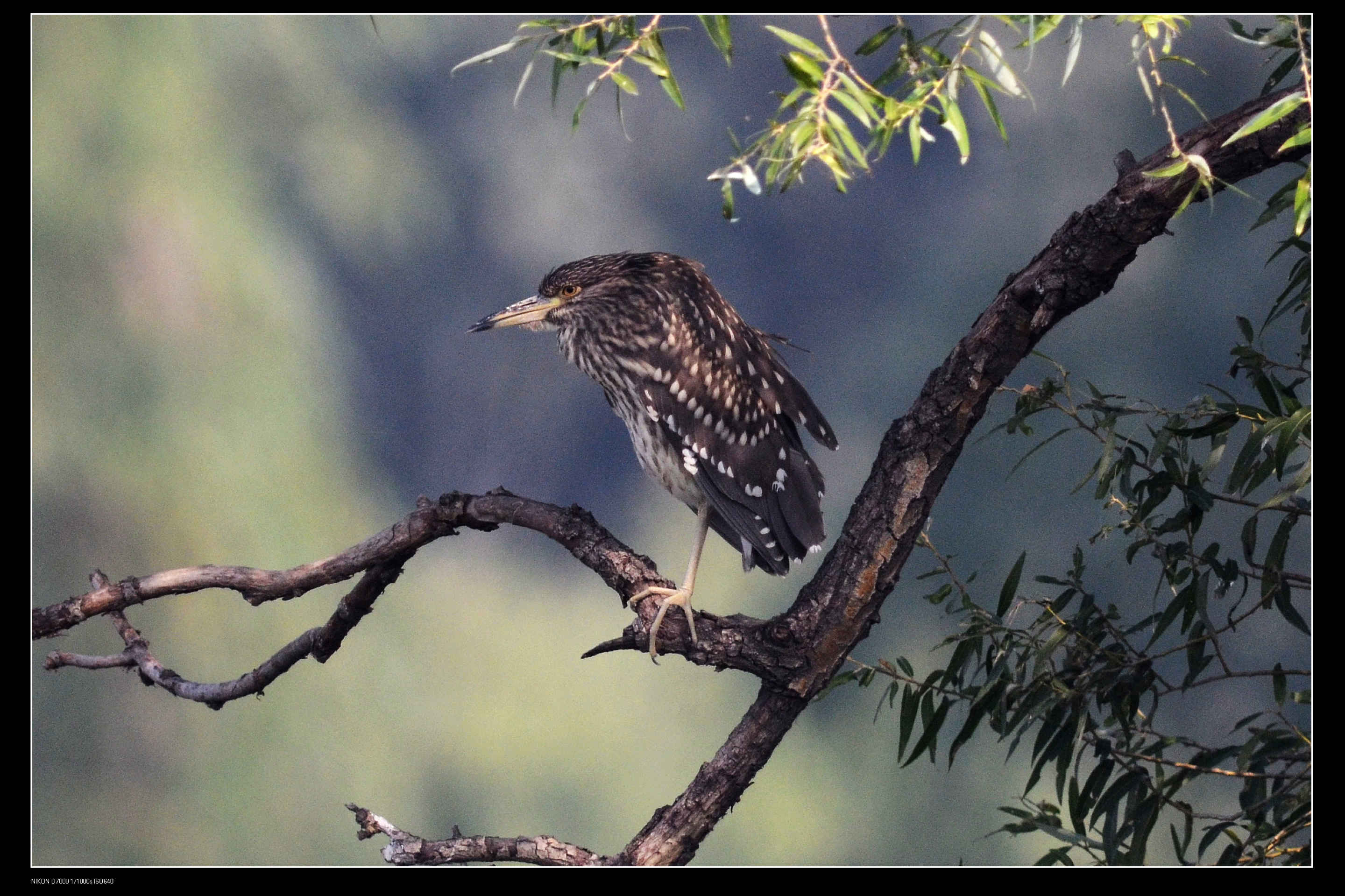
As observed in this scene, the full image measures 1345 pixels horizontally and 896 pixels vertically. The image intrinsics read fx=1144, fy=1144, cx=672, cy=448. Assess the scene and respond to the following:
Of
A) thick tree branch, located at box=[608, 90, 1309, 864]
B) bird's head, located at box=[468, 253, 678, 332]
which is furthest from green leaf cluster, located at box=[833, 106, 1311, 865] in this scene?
bird's head, located at box=[468, 253, 678, 332]

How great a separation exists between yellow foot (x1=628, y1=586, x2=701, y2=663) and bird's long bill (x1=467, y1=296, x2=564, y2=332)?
0.52 metres

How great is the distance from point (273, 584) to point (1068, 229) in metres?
1.26

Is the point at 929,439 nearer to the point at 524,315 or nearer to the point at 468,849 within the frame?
the point at 524,315

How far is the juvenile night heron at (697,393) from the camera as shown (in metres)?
1.79

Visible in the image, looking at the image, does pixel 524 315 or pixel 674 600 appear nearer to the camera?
pixel 674 600

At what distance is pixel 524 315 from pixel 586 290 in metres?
0.11

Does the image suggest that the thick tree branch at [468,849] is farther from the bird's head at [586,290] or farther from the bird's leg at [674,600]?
the bird's head at [586,290]

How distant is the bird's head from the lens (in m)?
1.89

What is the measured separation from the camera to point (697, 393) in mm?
1813

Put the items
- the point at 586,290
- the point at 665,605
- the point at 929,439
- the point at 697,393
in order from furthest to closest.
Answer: the point at 586,290
the point at 697,393
the point at 665,605
the point at 929,439

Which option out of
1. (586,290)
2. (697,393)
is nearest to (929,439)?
(697,393)
